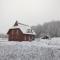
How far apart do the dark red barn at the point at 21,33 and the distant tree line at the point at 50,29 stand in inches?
2.7

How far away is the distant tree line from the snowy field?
0.23 feet

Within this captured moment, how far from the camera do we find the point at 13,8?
6.26 feet

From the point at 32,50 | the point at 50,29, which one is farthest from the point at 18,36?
the point at 50,29

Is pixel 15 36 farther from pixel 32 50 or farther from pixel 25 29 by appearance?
pixel 32 50

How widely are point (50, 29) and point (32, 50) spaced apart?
314mm

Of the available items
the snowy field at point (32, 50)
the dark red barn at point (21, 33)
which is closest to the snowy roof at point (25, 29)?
the dark red barn at point (21, 33)

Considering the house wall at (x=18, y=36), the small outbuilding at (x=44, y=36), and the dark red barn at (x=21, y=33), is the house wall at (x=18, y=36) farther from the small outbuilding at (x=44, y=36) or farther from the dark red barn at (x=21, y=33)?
the small outbuilding at (x=44, y=36)

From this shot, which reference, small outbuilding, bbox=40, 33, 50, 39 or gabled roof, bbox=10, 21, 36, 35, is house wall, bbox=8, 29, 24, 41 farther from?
small outbuilding, bbox=40, 33, 50, 39

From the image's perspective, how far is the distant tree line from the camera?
5.59 ft

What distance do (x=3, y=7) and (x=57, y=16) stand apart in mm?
713

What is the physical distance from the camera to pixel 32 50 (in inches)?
65.2

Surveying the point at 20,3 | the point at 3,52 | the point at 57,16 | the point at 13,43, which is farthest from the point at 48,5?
the point at 3,52

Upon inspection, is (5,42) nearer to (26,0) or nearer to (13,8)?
(13,8)

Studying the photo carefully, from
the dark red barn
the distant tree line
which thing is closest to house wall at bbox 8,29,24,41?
the dark red barn
